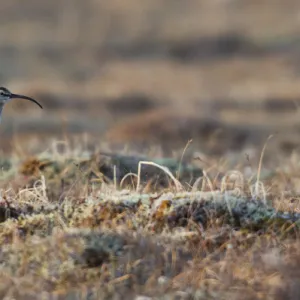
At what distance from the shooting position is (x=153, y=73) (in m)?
37.7

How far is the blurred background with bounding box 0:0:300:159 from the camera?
21562 mm

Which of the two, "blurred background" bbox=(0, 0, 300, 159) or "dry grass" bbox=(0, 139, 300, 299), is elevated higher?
"dry grass" bbox=(0, 139, 300, 299)

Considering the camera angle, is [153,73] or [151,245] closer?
[151,245]

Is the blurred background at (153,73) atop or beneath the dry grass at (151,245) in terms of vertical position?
beneath

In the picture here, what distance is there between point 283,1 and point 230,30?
1057 cm

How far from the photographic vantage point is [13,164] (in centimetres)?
1065

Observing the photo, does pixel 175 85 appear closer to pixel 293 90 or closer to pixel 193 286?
pixel 293 90

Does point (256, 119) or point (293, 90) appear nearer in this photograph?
point (256, 119)

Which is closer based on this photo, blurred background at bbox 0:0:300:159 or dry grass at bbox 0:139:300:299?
dry grass at bbox 0:139:300:299

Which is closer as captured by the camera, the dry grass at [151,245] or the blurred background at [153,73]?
the dry grass at [151,245]

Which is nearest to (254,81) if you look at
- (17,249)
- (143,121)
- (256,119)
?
(256,119)

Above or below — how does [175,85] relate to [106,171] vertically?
below

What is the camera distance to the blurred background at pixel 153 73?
70.7 ft

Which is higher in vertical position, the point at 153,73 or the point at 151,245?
the point at 151,245
